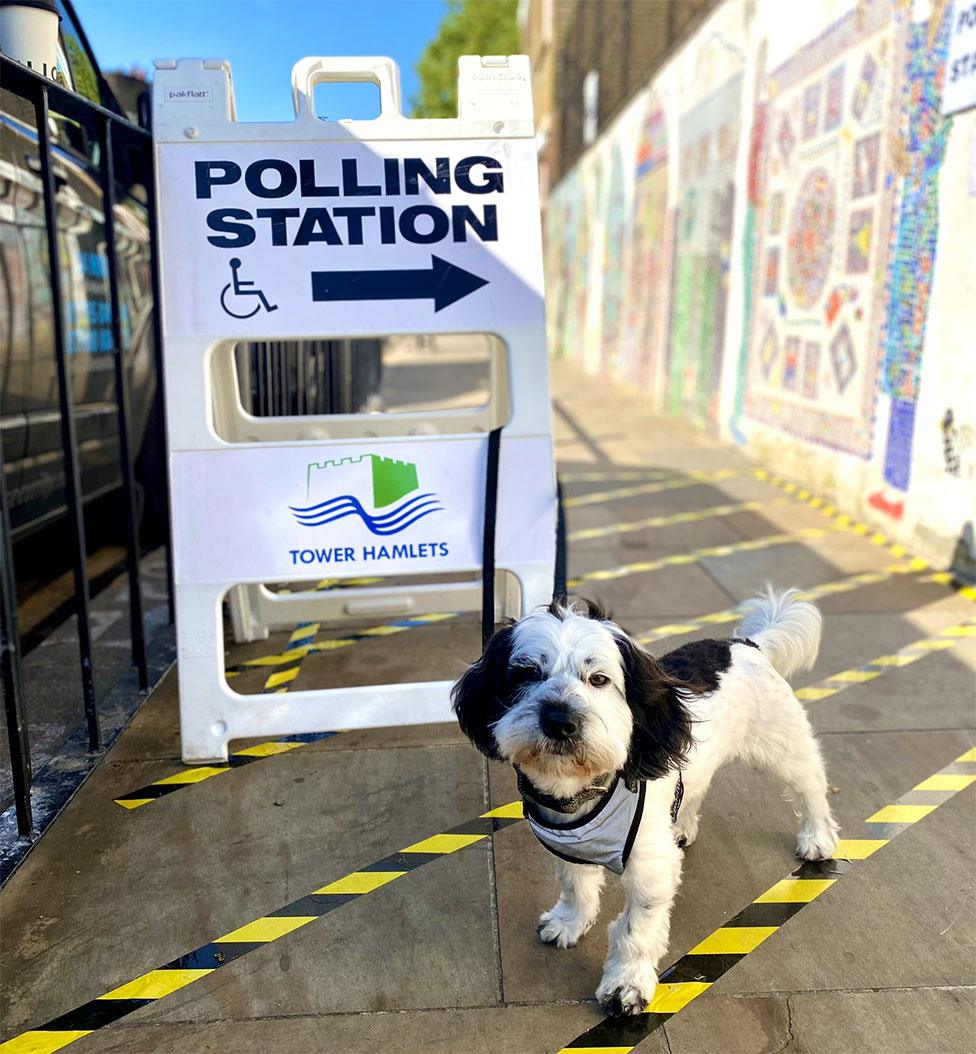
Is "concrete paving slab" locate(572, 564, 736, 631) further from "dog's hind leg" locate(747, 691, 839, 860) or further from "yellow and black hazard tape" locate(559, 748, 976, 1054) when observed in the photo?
"dog's hind leg" locate(747, 691, 839, 860)

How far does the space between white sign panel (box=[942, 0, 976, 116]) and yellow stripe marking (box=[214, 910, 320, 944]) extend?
6342mm

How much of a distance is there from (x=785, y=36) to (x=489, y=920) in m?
9.87

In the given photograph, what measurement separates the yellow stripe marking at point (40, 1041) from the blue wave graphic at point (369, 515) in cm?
192

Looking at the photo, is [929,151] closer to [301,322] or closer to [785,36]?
[785,36]

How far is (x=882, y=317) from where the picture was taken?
7441 mm

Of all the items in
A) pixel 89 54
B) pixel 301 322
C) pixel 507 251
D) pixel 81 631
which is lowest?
pixel 81 631

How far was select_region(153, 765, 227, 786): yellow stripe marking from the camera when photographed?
12.4 feet

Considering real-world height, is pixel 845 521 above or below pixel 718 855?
above

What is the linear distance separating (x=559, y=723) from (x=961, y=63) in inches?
242

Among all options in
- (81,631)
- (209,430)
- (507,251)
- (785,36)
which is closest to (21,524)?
(81,631)

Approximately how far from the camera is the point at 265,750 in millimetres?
4066

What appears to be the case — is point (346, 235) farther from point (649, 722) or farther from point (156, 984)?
point (156, 984)

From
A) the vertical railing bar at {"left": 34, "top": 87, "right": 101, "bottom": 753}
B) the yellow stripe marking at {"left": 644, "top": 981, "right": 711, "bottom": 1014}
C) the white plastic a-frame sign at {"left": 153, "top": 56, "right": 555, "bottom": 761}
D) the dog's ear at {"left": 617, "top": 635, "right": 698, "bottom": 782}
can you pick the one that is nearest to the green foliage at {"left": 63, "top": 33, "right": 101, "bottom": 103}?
the vertical railing bar at {"left": 34, "top": 87, "right": 101, "bottom": 753}

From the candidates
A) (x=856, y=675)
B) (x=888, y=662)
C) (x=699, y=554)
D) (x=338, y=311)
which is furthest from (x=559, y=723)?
(x=699, y=554)
